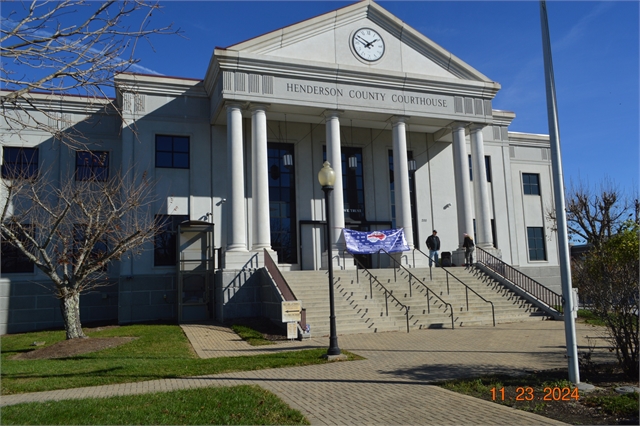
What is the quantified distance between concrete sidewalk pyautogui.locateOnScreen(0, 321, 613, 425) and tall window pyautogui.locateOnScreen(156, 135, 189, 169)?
10.2 m

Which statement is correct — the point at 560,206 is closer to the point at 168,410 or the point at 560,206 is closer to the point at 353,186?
the point at 168,410

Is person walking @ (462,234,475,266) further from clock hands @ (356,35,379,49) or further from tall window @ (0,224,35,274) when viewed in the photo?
tall window @ (0,224,35,274)

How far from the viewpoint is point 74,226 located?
20.4 metres

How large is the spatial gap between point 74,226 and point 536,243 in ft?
83.7

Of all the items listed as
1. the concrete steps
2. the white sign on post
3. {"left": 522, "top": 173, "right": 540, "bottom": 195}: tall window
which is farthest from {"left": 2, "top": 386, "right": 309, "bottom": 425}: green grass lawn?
{"left": 522, "top": 173, "right": 540, "bottom": 195}: tall window

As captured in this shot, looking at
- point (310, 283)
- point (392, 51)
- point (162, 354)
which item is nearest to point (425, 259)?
point (310, 283)

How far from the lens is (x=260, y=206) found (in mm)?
21688

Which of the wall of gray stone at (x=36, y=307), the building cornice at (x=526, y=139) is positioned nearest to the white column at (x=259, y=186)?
the wall of gray stone at (x=36, y=307)

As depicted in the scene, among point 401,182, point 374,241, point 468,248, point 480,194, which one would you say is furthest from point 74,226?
point 480,194

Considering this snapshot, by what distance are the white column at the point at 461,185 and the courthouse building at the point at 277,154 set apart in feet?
0.23

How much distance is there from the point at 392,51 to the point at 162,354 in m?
18.7

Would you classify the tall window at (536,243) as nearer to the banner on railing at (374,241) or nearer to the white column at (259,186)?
the banner on railing at (374,241)

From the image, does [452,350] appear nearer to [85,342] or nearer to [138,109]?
[85,342]

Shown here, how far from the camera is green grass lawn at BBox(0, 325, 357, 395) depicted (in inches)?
395
